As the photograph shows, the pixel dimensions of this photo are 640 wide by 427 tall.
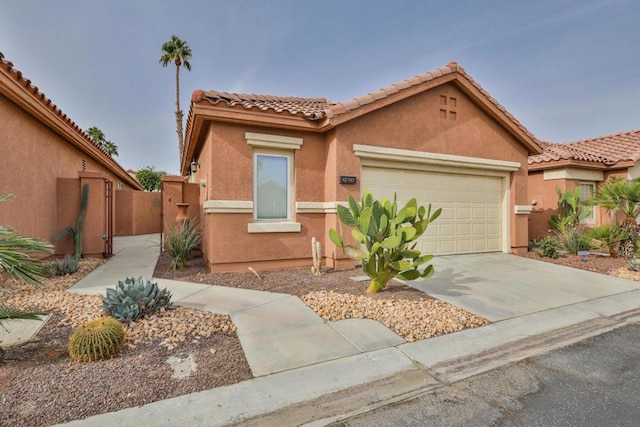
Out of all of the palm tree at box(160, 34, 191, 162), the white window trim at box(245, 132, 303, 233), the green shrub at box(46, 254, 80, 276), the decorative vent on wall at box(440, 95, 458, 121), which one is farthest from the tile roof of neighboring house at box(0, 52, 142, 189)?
the palm tree at box(160, 34, 191, 162)

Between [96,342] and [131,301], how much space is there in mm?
928

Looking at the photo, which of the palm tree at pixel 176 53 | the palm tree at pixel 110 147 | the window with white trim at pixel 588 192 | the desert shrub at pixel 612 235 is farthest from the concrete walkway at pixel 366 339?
the palm tree at pixel 110 147

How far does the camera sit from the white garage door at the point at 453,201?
8383mm

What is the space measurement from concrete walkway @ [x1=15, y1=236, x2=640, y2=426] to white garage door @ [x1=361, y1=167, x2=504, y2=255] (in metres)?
2.23

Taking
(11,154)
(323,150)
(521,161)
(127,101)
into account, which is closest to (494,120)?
(521,161)

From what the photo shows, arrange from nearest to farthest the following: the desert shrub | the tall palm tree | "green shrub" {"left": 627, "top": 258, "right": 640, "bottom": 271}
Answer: "green shrub" {"left": 627, "top": 258, "right": 640, "bottom": 271}, the desert shrub, the tall palm tree

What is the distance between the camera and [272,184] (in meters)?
7.50

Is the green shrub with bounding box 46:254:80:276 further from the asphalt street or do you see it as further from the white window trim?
the asphalt street

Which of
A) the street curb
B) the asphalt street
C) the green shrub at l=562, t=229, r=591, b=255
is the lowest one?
the asphalt street

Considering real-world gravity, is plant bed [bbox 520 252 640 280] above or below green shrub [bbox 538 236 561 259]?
below

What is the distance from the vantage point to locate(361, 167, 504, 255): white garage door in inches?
330

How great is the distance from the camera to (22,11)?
719 centimetres

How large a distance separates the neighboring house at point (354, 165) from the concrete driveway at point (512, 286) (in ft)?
4.72

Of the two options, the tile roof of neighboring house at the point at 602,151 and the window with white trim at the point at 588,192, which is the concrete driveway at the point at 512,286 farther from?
the window with white trim at the point at 588,192
